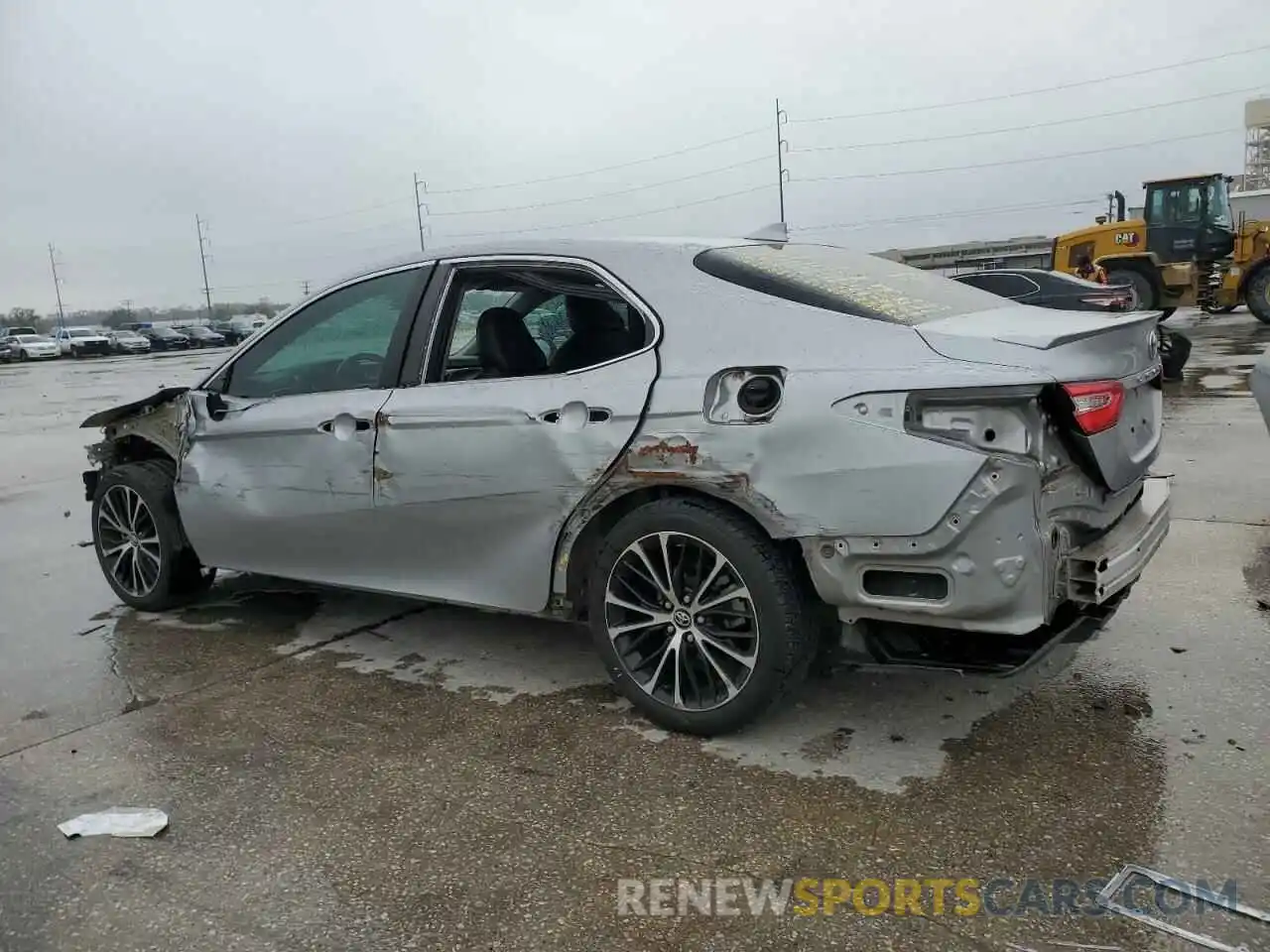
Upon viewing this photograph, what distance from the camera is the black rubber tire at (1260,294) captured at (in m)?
18.8

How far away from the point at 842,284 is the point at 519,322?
1237 millimetres

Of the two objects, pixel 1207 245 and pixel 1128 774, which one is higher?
pixel 1207 245

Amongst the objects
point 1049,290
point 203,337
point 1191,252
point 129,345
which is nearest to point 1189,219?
point 1191,252

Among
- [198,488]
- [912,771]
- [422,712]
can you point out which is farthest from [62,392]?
[912,771]

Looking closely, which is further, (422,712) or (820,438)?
(422,712)

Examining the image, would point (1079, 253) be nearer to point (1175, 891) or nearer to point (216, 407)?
point (216, 407)

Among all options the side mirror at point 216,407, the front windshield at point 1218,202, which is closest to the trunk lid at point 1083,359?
the side mirror at point 216,407

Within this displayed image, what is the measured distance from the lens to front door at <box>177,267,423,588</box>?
4012mm

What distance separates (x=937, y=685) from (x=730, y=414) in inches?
56.9

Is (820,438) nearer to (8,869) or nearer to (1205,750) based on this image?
(1205,750)

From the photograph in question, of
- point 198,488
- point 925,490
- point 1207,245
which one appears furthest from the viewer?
point 1207,245

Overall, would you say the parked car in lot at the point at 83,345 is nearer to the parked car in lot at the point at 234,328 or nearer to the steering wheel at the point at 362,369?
the parked car in lot at the point at 234,328

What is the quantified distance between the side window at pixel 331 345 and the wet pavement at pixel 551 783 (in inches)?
45.9

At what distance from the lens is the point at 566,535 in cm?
351
